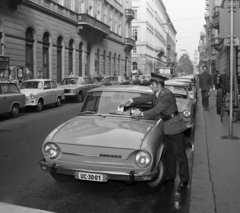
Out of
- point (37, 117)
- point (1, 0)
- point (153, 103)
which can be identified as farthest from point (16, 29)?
point (153, 103)

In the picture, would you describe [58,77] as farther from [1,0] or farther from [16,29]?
[1,0]

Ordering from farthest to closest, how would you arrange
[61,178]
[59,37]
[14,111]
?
1. [59,37]
2. [14,111]
3. [61,178]

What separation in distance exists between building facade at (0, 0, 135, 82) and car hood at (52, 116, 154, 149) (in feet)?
57.7

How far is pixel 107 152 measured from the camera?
14.5 feet

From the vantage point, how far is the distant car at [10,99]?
12.6 metres

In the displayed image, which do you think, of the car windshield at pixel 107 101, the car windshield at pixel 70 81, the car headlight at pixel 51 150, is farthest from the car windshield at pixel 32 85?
the car headlight at pixel 51 150

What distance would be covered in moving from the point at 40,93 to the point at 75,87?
4526mm

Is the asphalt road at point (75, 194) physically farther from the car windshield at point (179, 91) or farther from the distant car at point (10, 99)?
the distant car at point (10, 99)

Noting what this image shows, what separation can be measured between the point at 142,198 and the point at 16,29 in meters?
20.2

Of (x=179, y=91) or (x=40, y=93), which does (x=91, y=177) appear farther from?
(x=40, y=93)

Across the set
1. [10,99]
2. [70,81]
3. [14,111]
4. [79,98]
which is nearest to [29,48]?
[70,81]

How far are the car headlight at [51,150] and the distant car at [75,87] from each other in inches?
601

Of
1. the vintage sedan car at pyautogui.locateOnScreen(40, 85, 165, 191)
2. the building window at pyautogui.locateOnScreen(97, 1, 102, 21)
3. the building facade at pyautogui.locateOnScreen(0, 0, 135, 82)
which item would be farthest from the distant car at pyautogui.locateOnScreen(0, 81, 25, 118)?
the building window at pyautogui.locateOnScreen(97, 1, 102, 21)

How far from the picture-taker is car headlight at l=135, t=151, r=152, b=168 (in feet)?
14.4
